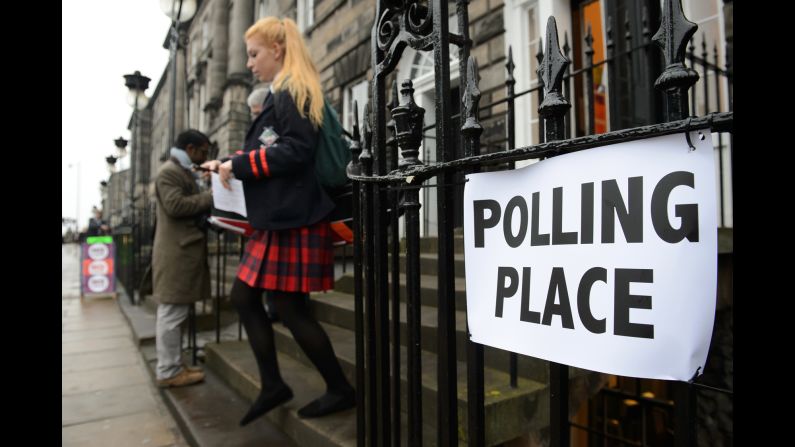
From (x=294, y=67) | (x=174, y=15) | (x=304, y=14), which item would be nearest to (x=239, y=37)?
(x=304, y=14)

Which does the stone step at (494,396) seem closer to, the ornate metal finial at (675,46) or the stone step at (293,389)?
the stone step at (293,389)

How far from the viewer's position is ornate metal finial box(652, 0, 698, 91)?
88cm

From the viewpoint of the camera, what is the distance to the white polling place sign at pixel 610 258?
0.87 m

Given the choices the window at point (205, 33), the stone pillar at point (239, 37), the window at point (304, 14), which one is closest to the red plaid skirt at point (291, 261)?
the window at point (304, 14)

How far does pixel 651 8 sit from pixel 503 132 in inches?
69.5

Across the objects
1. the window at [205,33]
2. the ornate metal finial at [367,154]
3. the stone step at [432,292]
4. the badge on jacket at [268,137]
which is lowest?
the stone step at [432,292]

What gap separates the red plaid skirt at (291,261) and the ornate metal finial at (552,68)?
4.70 ft

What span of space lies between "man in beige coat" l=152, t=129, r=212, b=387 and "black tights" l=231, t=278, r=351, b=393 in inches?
39.6

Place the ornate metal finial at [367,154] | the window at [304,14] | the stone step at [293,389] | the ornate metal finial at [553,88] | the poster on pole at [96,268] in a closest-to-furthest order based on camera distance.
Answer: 1. the ornate metal finial at [553,88]
2. the ornate metal finial at [367,154]
3. the stone step at [293,389]
4. the poster on pole at [96,268]
5. the window at [304,14]

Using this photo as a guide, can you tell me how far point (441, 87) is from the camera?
55.3 inches

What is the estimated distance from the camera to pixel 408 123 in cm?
147

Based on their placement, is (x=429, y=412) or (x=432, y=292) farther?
(x=432, y=292)

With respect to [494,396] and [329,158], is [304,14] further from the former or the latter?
[494,396]

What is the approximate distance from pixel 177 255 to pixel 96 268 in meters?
6.65
